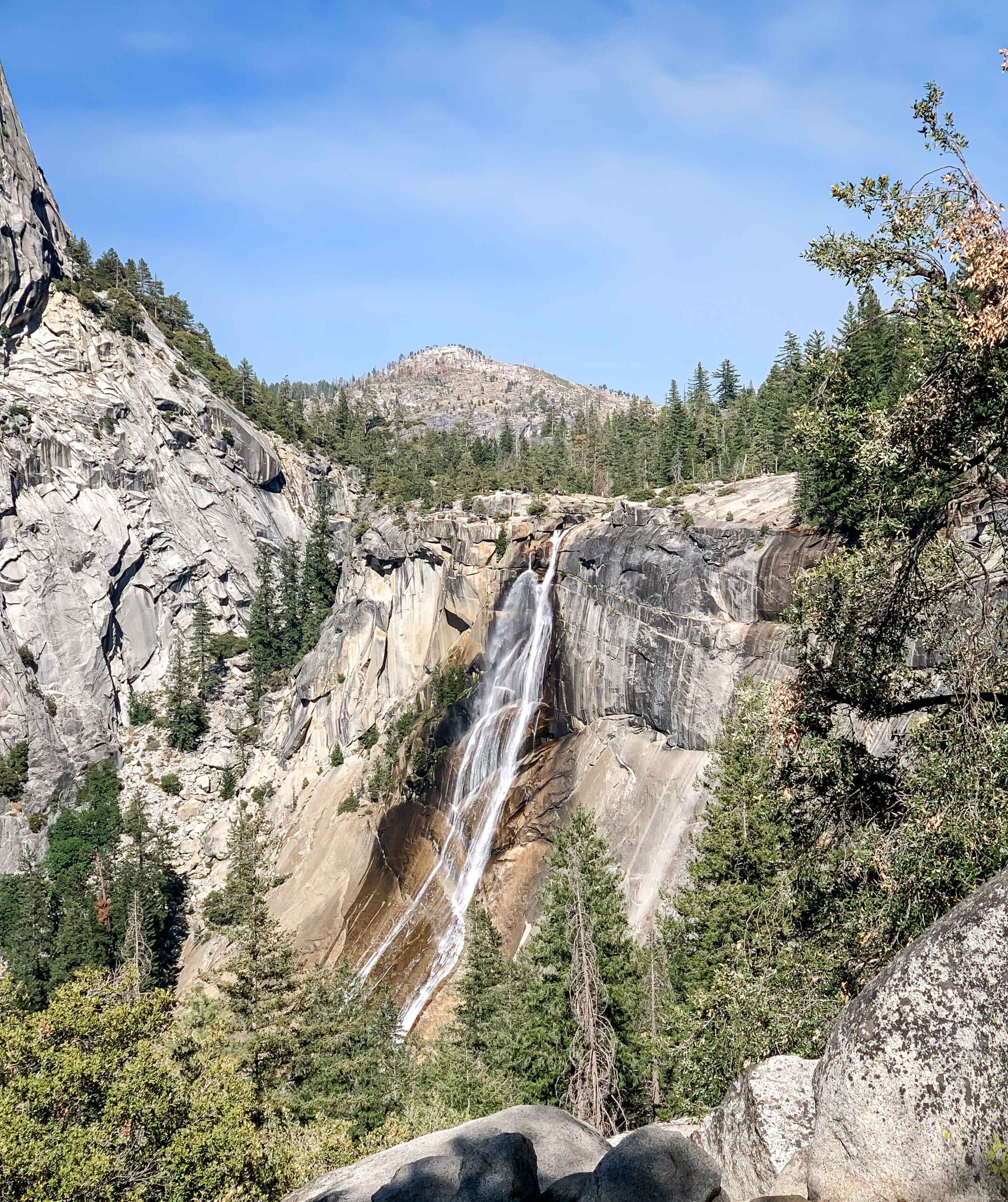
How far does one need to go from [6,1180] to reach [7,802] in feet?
215

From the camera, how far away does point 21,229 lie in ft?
256

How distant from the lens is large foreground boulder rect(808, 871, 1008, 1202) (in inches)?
256

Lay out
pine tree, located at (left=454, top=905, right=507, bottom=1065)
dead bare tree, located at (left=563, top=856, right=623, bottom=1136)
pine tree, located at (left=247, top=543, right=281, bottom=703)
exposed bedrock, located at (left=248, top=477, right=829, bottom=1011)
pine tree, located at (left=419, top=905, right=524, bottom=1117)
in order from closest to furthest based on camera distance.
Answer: dead bare tree, located at (left=563, top=856, right=623, bottom=1136) → pine tree, located at (left=419, top=905, right=524, bottom=1117) → pine tree, located at (left=454, top=905, right=507, bottom=1065) → exposed bedrock, located at (left=248, top=477, right=829, bottom=1011) → pine tree, located at (left=247, top=543, right=281, bottom=703)

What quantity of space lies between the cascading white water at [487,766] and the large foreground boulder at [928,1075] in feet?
117

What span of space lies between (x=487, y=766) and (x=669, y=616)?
46.1 feet

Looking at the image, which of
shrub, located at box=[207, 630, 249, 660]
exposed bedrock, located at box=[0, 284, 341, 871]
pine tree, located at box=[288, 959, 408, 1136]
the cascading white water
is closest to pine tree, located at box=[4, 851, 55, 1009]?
exposed bedrock, located at box=[0, 284, 341, 871]

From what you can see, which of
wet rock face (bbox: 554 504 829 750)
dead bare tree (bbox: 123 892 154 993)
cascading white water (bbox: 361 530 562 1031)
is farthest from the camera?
cascading white water (bbox: 361 530 562 1031)

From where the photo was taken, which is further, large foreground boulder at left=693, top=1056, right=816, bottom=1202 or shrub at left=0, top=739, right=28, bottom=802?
shrub at left=0, top=739, right=28, bottom=802

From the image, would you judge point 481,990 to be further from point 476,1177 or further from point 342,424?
point 342,424

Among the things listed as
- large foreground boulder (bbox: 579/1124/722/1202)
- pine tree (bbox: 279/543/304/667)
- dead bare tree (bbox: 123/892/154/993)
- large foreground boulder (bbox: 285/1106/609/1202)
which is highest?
pine tree (bbox: 279/543/304/667)

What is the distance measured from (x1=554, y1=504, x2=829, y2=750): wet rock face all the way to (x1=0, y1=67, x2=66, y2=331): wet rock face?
5914cm

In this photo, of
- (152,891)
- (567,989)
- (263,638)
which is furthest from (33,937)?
(567,989)

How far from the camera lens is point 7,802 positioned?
67938mm

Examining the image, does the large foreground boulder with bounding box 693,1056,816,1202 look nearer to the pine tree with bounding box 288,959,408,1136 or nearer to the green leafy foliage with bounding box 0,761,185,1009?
the pine tree with bounding box 288,959,408,1136
